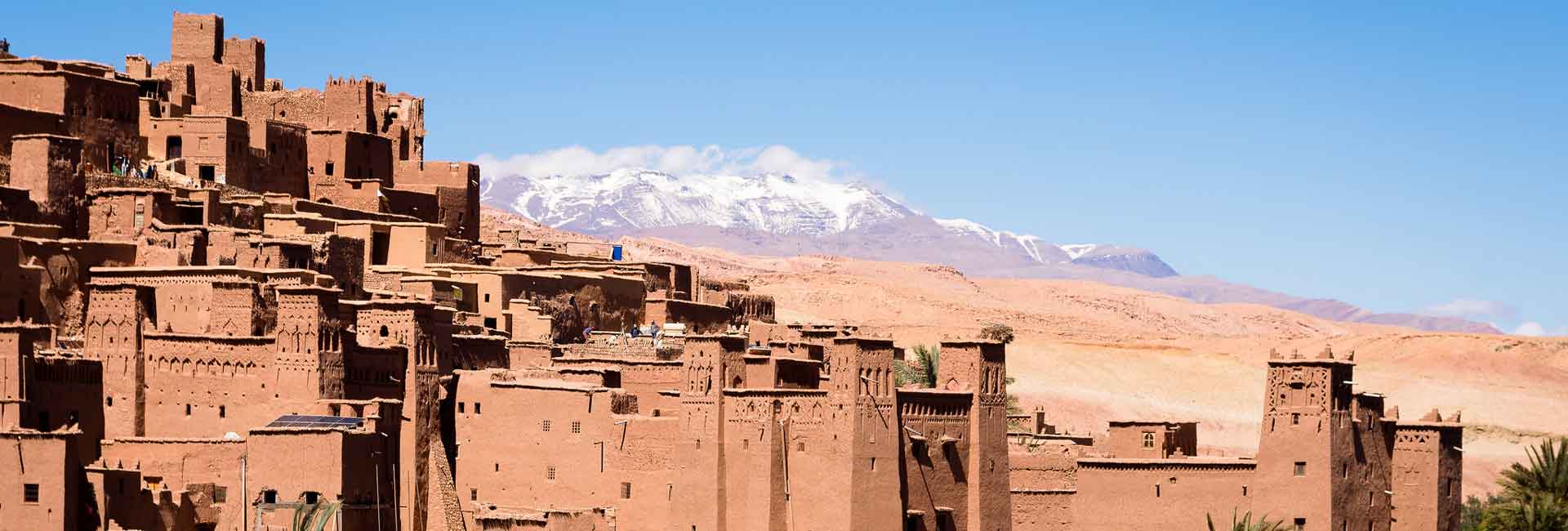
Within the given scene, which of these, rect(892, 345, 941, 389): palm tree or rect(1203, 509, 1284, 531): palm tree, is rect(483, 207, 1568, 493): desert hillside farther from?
rect(1203, 509, 1284, 531): palm tree

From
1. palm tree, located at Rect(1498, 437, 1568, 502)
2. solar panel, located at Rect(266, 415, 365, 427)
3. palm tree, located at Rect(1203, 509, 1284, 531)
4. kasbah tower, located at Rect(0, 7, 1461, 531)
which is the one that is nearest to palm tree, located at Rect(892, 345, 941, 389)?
kasbah tower, located at Rect(0, 7, 1461, 531)

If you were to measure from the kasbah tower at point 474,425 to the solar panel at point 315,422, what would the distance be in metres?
0.07

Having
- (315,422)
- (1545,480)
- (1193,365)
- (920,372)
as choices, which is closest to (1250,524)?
(1545,480)

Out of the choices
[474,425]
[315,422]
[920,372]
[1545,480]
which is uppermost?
[920,372]

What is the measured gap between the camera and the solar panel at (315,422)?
48.2m

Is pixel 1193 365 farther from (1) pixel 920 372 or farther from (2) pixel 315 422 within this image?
(2) pixel 315 422

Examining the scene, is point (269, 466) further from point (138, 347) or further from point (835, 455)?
point (835, 455)

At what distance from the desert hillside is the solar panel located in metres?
40.1

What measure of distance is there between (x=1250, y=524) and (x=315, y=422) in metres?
17.4

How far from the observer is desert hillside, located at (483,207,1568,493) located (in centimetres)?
9231

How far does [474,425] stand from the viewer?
175ft

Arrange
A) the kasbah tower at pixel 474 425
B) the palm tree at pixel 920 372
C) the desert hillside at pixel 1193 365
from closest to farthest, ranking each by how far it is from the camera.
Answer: the kasbah tower at pixel 474 425 < the palm tree at pixel 920 372 < the desert hillside at pixel 1193 365

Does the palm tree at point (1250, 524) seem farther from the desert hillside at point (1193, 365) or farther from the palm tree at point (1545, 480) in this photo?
the desert hillside at point (1193, 365)

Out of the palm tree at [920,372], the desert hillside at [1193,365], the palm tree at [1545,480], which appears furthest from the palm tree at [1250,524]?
the desert hillside at [1193,365]
